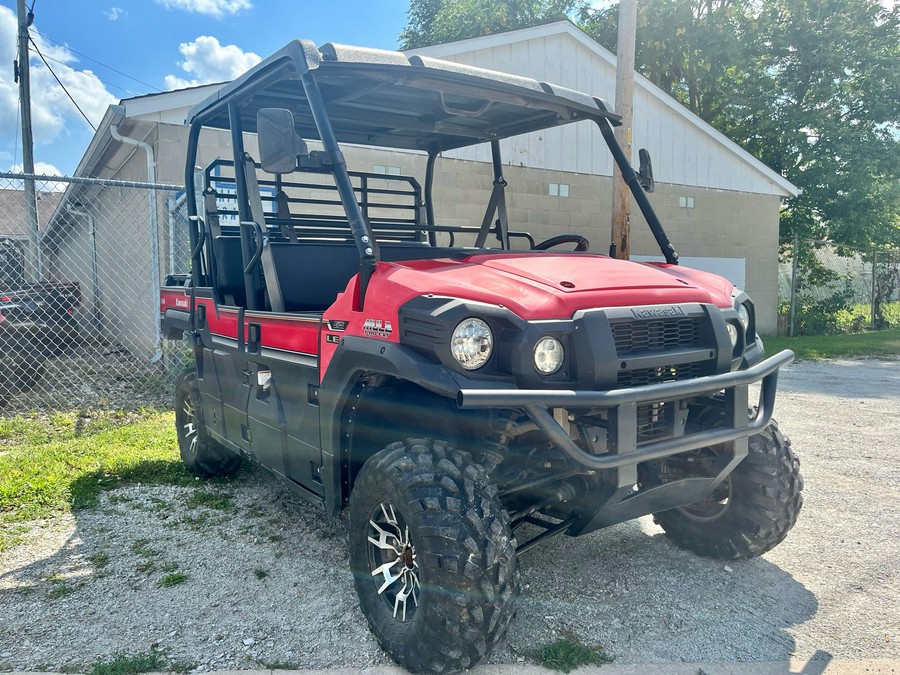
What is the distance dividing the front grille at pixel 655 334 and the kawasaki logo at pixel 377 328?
2.68 feet

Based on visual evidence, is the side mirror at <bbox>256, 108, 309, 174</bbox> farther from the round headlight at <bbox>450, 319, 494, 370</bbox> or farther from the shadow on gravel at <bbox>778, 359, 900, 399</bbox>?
the shadow on gravel at <bbox>778, 359, 900, 399</bbox>

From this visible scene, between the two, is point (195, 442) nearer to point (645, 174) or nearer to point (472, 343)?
point (472, 343)

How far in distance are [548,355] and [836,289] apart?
51.8 feet

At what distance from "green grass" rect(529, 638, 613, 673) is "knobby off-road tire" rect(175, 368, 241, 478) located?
2812mm

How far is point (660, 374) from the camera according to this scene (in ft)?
8.71

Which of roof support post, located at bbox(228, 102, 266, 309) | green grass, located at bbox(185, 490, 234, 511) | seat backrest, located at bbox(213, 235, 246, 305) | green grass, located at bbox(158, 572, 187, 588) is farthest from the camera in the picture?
green grass, located at bbox(185, 490, 234, 511)

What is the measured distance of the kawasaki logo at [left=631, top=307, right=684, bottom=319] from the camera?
2547mm

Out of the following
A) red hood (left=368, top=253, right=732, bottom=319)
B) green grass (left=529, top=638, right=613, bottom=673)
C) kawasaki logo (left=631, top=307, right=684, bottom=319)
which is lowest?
green grass (left=529, top=638, right=613, bottom=673)

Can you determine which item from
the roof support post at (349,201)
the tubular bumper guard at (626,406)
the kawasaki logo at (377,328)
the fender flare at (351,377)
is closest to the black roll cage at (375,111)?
the roof support post at (349,201)

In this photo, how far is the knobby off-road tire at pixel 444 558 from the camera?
2303mm

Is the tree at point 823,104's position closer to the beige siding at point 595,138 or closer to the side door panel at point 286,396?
the beige siding at point 595,138

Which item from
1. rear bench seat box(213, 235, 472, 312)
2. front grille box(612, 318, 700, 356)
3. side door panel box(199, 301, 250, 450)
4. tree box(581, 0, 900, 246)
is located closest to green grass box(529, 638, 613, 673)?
front grille box(612, 318, 700, 356)

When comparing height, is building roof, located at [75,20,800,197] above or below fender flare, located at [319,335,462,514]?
above

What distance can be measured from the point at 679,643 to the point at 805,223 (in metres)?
16.0
